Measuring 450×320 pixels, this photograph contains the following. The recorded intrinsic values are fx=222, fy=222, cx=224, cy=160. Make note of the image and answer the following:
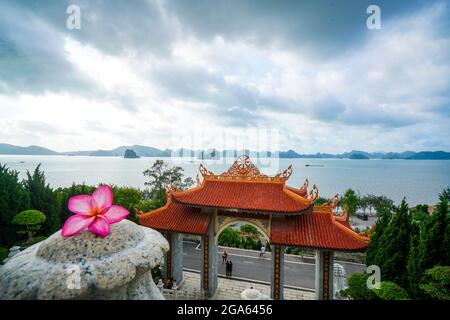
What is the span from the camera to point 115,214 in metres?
2.44

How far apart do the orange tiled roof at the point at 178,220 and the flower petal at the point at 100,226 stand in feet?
25.3

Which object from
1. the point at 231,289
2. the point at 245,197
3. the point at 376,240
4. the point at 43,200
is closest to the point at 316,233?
the point at 245,197

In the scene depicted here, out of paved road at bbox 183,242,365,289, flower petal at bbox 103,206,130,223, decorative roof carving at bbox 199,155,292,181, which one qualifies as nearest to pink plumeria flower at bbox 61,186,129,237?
flower petal at bbox 103,206,130,223

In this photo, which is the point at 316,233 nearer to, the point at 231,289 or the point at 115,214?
the point at 231,289

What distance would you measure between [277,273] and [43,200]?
48.6ft

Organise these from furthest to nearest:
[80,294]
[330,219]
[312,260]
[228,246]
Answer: [228,246], [312,260], [330,219], [80,294]

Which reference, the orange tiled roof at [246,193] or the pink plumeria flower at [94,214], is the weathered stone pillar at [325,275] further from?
the pink plumeria flower at [94,214]

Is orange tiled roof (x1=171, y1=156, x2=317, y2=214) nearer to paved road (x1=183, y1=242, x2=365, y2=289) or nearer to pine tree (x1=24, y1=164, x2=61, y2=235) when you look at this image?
paved road (x1=183, y1=242, x2=365, y2=289)

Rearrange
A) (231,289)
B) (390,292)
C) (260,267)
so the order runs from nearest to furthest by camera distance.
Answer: (390,292)
(231,289)
(260,267)

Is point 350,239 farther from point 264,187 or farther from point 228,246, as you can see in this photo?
point 228,246

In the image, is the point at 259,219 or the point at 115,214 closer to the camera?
the point at 115,214

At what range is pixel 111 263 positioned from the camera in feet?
6.48

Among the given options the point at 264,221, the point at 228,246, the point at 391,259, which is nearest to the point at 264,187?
the point at 264,221

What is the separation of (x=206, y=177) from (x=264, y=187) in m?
→ 2.90
